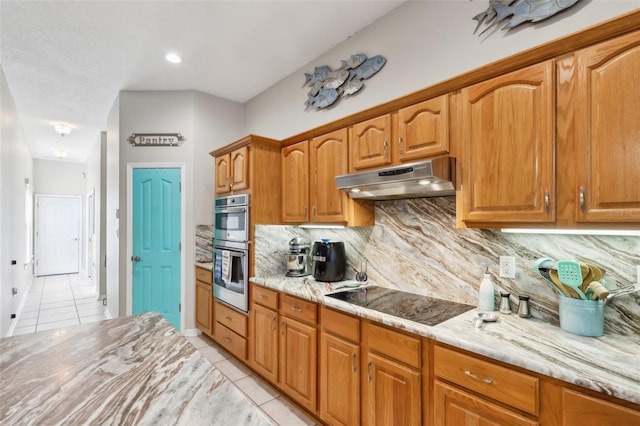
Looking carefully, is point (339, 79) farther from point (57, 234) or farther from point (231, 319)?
point (57, 234)

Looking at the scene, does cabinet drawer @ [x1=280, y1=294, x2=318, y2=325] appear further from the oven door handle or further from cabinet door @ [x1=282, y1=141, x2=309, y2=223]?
the oven door handle

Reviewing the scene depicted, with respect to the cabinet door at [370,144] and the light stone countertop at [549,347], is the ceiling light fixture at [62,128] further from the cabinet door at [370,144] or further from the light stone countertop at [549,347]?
the light stone countertop at [549,347]

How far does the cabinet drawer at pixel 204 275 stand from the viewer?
3.60 meters

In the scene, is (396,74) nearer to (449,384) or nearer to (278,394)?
(449,384)

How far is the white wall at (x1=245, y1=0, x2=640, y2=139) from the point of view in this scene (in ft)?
5.36

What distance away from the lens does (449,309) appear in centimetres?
187

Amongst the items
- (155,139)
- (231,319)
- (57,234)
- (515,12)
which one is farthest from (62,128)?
(515,12)

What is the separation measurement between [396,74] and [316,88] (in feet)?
3.20

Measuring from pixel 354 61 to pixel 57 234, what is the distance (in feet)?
29.7

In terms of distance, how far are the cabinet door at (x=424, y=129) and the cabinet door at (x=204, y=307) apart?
9.02ft

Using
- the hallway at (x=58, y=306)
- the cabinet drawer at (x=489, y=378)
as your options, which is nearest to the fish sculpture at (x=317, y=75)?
the cabinet drawer at (x=489, y=378)

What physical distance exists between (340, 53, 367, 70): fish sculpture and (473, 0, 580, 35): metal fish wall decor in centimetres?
94

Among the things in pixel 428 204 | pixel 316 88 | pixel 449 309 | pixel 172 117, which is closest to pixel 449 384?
pixel 449 309

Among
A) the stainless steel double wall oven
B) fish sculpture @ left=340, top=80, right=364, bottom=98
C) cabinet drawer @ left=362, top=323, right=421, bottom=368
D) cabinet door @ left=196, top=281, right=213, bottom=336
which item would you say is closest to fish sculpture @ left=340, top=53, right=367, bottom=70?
fish sculpture @ left=340, top=80, right=364, bottom=98
